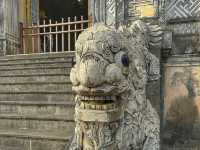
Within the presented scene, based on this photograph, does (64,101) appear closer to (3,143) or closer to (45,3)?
(3,143)

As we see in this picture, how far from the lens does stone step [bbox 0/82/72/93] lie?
15.7 feet

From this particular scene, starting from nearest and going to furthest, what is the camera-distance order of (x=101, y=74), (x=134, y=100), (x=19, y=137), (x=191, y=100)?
(x=101, y=74) → (x=134, y=100) → (x=19, y=137) → (x=191, y=100)

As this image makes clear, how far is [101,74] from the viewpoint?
253 centimetres

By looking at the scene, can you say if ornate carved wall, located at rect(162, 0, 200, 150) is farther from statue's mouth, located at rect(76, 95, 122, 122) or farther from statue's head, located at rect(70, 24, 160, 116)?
statue's mouth, located at rect(76, 95, 122, 122)

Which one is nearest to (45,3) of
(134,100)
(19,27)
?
(19,27)

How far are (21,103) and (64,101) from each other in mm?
601

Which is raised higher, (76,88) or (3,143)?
(76,88)

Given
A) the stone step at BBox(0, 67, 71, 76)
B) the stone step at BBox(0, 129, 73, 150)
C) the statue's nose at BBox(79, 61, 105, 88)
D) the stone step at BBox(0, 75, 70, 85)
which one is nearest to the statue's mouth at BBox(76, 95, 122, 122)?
the statue's nose at BBox(79, 61, 105, 88)

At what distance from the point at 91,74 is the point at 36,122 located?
1.92m

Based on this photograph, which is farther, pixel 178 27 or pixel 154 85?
pixel 178 27

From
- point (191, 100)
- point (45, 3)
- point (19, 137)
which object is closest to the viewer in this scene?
point (19, 137)

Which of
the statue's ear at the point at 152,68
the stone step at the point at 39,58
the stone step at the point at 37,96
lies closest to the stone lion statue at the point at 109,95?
the statue's ear at the point at 152,68

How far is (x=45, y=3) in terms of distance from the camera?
1352cm

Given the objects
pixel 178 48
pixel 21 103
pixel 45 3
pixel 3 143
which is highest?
pixel 45 3
